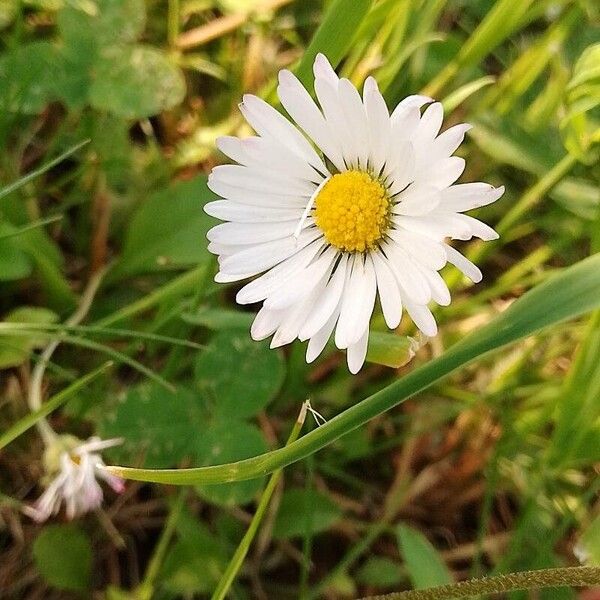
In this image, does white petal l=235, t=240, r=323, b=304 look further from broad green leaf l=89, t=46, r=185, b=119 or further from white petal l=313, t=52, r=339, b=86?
broad green leaf l=89, t=46, r=185, b=119

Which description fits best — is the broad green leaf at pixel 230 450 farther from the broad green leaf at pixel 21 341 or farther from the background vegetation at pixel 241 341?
the broad green leaf at pixel 21 341

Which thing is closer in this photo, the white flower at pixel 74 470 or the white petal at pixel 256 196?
the white petal at pixel 256 196

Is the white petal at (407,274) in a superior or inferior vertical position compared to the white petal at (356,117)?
inferior

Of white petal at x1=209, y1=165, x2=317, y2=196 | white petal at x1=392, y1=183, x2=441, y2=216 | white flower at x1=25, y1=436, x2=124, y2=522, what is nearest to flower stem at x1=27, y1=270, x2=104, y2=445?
white flower at x1=25, y1=436, x2=124, y2=522

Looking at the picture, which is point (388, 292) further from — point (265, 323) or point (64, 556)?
point (64, 556)

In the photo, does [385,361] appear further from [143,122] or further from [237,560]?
[143,122]

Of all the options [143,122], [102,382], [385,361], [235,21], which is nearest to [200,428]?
[102,382]

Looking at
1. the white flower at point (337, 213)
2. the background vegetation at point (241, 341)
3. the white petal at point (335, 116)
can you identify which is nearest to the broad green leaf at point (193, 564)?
the background vegetation at point (241, 341)
